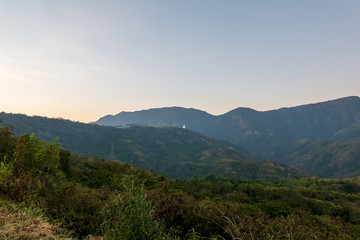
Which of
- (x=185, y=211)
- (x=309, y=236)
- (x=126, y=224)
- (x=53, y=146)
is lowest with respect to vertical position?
(x=185, y=211)

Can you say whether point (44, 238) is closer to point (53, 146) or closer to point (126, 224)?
point (126, 224)

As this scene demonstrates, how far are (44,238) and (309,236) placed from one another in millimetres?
8136

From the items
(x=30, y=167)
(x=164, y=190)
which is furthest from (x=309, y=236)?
(x=30, y=167)

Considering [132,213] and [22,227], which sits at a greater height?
[132,213]

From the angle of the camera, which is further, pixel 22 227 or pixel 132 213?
pixel 132 213

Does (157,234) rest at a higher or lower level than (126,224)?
lower

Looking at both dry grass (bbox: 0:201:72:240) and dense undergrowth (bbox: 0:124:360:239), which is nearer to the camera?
dry grass (bbox: 0:201:72:240)

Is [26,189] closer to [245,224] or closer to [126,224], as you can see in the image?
[126,224]

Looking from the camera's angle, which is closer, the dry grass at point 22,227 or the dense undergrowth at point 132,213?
the dry grass at point 22,227

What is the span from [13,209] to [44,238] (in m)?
2.15

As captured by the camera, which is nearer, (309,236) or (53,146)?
(309,236)

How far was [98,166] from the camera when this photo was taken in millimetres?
54531

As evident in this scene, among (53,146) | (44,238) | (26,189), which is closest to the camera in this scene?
(44,238)

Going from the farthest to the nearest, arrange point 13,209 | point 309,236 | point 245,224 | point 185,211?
point 185,211
point 245,224
point 309,236
point 13,209
